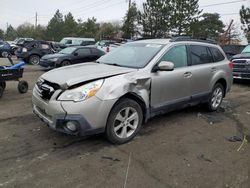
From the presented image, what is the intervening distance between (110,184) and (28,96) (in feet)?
18.0

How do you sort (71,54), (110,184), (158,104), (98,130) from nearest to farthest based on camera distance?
(110,184)
(98,130)
(158,104)
(71,54)

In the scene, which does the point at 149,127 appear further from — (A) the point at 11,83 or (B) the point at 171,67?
(A) the point at 11,83

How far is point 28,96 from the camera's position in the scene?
830 cm

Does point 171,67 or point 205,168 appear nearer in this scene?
point 205,168

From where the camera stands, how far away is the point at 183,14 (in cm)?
3566

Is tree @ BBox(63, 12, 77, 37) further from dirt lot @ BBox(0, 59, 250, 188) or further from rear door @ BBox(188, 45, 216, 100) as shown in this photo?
dirt lot @ BBox(0, 59, 250, 188)

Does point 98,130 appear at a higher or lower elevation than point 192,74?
lower

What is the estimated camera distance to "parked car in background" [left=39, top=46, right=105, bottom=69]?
48.3 ft

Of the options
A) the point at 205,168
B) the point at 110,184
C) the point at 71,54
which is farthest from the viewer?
the point at 71,54

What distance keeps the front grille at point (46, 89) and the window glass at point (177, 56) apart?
80.6 inches

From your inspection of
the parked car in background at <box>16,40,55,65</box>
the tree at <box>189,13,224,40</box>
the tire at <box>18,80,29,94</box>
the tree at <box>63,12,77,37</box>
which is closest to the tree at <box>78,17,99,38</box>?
the tree at <box>63,12,77,37</box>

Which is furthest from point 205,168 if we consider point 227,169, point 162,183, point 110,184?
point 110,184

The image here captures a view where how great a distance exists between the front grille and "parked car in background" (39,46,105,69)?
10158 millimetres

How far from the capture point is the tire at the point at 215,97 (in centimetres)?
674
